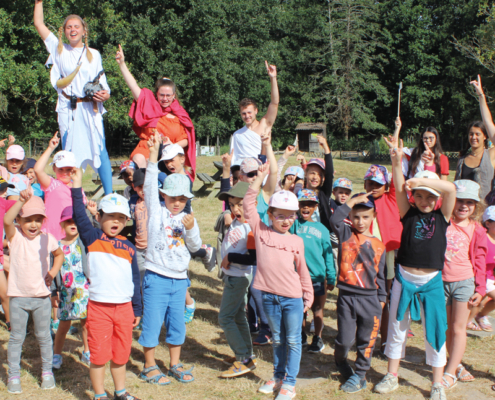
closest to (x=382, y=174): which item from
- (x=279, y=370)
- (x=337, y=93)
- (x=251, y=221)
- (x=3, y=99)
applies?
(x=251, y=221)

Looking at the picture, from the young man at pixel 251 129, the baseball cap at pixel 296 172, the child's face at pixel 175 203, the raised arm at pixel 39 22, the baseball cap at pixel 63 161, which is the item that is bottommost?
the child's face at pixel 175 203

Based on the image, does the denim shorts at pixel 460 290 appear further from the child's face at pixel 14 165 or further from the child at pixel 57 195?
the child's face at pixel 14 165

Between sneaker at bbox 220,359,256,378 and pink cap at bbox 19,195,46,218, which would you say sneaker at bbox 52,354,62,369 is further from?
sneaker at bbox 220,359,256,378

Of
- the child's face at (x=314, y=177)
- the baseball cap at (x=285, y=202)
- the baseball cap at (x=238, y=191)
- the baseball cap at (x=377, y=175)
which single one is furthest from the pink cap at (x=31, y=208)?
the baseball cap at (x=377, y=175)

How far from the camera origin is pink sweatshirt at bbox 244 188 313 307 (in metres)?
3.81

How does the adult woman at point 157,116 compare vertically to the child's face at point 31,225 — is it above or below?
above

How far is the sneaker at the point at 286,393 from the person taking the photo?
3.75 meters

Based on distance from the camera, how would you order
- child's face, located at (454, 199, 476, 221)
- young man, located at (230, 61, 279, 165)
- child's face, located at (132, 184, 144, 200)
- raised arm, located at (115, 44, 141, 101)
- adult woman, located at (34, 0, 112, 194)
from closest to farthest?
1. child's face, located at (454, 199, 476, 221)
2. child's face, located at (132, 184, 144, 200)
3. adult woman, located at (34, 0, 112, 194)
4. raised arm, located at (115, 44, 141, 101)
5. young man, located at (230, 61, 279, 165)

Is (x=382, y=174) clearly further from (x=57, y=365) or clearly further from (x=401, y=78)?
(x=401, y=78)

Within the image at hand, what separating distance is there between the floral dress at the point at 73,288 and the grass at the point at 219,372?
564 millimetres

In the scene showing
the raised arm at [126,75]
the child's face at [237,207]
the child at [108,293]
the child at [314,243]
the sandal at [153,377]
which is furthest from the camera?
the raised arm at [126,75]

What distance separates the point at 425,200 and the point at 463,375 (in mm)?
1607

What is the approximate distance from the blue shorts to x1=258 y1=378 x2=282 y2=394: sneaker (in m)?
0.80

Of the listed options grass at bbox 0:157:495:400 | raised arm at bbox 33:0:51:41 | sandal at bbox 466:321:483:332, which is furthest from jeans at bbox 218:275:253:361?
raised arm at bbox 33:0:51:41
